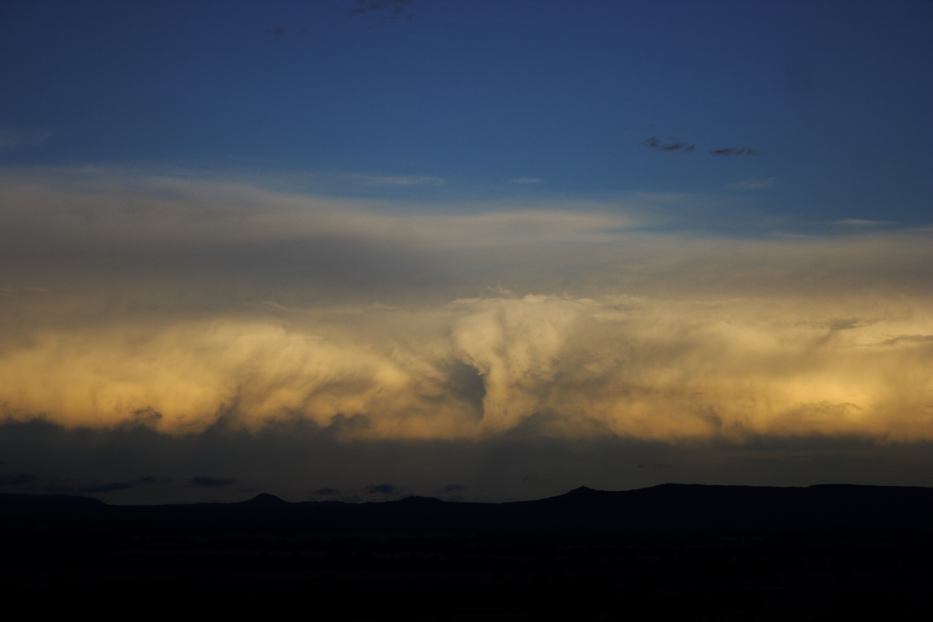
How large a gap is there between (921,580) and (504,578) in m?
38.7

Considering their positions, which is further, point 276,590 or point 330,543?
point 330,543

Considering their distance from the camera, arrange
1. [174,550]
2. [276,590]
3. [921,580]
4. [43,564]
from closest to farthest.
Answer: [276,590] < [921,580] < [43,564] < [174,550]

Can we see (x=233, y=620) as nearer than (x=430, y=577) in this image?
Yes

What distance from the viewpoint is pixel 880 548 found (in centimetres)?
15575

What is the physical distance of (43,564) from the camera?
119188 millimetres

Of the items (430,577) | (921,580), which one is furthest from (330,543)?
(921,580)

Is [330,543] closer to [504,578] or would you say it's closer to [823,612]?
[504,578]

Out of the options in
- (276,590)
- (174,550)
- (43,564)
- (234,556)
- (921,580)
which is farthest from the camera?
(174,550)

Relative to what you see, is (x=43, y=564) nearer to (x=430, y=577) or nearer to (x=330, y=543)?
(x=430, y=577)

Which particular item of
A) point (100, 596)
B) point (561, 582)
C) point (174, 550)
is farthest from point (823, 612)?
point (174, 550)

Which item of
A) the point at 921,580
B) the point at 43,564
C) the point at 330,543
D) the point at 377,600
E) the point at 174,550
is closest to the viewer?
the point at 377,600

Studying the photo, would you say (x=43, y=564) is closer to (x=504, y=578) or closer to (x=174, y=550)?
(x=174, y=550)

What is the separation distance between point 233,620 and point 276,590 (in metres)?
21.0

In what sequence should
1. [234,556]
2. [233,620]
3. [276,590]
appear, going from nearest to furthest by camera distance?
[233,620], [276,590], [234,556]
